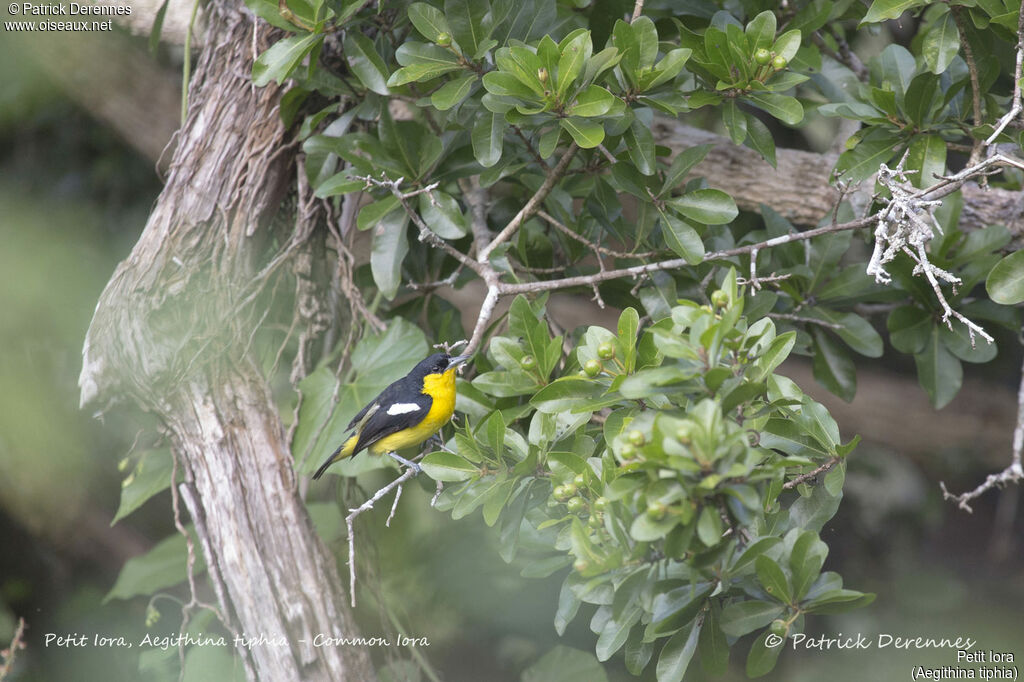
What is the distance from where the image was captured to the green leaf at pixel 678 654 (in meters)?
1.78

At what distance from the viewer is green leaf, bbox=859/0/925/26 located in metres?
2.14

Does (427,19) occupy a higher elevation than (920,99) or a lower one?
higher

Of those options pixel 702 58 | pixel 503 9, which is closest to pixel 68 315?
pixel 503 9

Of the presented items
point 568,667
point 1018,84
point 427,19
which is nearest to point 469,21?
point 427,19

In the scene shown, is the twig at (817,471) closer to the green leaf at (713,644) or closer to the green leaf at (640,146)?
the green leaf at (713,644)

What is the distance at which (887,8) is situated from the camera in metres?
2.16

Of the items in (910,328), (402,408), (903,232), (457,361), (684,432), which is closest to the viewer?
(684,432)

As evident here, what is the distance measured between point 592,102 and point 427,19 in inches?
21.7

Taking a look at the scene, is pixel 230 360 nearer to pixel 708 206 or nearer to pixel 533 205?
pixel 533 205

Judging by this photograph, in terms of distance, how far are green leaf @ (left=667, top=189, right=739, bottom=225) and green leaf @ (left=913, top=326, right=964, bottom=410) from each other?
42.7 inches

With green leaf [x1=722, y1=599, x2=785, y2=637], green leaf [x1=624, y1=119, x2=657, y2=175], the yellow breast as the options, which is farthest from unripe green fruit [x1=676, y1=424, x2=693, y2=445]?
the yellow breast

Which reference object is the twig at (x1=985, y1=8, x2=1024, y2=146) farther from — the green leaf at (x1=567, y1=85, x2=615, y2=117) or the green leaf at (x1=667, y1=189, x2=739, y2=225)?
the green leaf at (x1=567, y1=85, x2=615, y2=117)

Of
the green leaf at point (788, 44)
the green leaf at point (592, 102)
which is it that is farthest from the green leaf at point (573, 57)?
the green leaf at point (788, 44)

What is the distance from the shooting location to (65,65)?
13.7 feet
